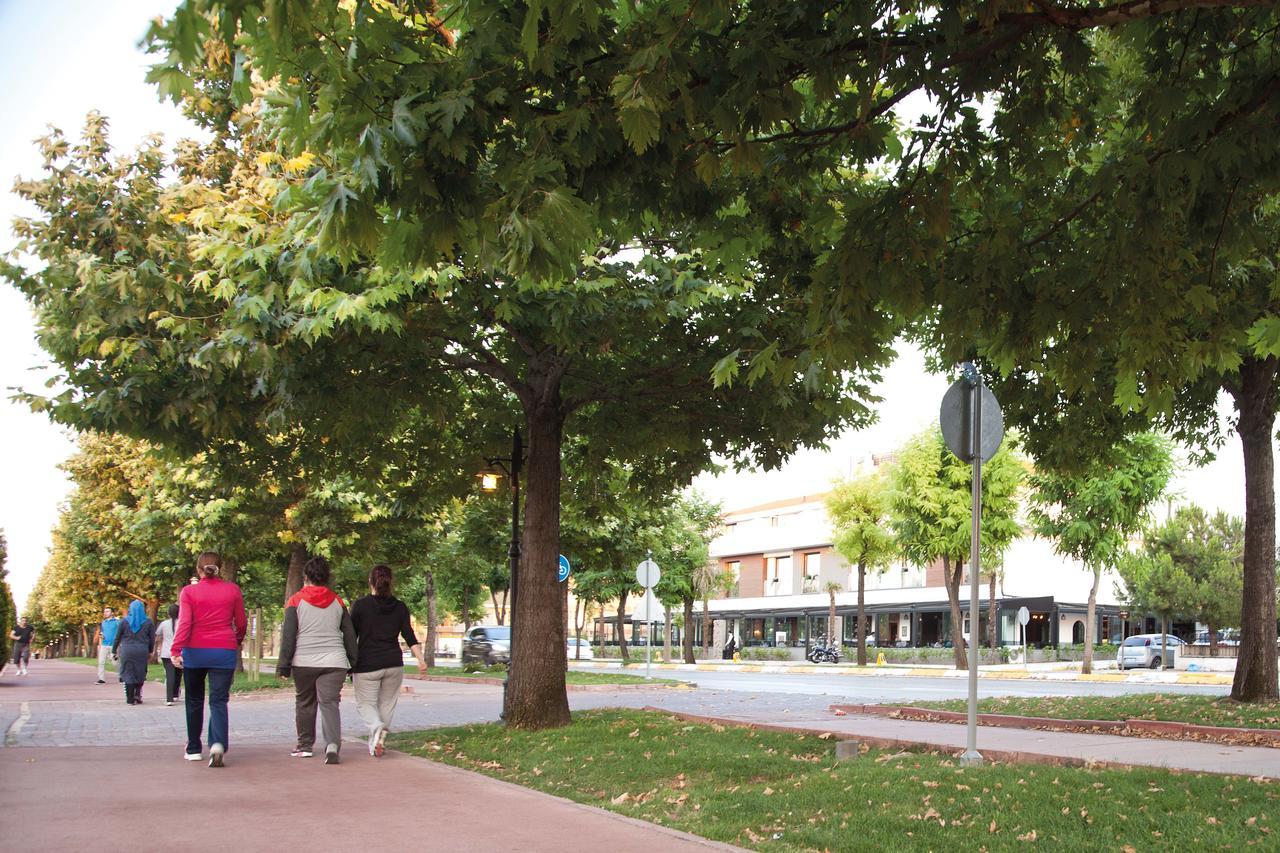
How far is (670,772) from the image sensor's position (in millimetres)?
9086

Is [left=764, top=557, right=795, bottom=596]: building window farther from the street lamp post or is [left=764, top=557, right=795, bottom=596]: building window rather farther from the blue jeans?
the blue jeans

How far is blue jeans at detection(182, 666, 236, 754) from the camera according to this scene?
9430 mm

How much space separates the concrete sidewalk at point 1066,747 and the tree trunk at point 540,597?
2.21 m

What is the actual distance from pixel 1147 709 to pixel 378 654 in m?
8.93

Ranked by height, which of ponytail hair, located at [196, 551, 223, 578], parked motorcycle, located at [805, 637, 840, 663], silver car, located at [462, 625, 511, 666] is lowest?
parked motorcycle, located at [805, 637, 840, 663]

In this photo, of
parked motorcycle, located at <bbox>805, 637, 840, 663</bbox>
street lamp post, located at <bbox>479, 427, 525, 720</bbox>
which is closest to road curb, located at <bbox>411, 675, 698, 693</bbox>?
street lamp post, located at <bbox>479, 427, 525, 720</bbox>

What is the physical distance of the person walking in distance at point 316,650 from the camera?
9.95 m

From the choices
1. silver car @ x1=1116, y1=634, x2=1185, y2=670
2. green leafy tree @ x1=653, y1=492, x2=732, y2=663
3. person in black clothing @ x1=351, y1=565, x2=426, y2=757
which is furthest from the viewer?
green leafy tree @ x1=653, y1=492, x2=732, y2=663

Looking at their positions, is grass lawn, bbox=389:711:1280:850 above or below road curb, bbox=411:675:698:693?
above

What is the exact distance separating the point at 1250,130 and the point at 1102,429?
9.37 metres

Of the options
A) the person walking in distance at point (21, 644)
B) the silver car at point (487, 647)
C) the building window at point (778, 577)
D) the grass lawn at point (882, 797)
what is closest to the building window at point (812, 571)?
the building window at point (778, 577)

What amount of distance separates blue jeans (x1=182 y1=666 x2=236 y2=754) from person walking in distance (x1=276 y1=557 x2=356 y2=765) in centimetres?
49

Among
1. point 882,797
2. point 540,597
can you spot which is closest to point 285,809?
point 882,797

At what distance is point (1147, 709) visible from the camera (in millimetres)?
13242
